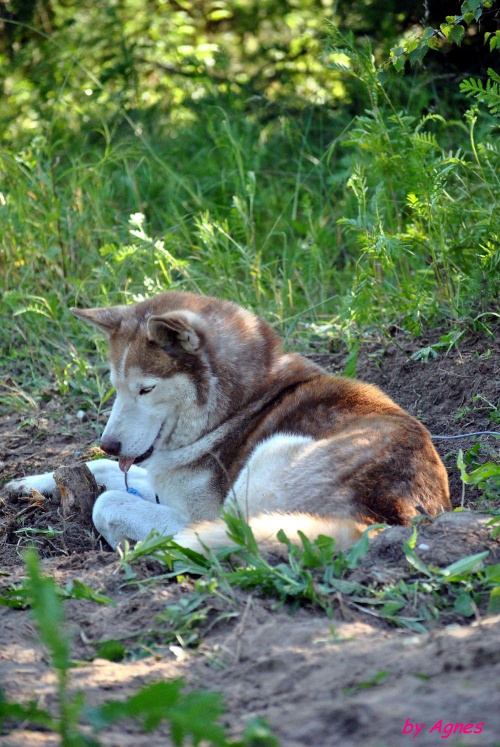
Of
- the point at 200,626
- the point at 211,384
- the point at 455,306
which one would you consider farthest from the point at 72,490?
the point at 455,306

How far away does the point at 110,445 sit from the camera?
378 centimetres

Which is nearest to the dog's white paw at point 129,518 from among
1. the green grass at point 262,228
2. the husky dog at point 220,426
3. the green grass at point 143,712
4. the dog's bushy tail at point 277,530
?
the husky dog at point 220,426

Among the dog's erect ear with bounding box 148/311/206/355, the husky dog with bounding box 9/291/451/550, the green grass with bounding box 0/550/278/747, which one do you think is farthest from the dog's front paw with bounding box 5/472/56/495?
the green grass with bounding box 0/550/278/747

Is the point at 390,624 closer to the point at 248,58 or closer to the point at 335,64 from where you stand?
the point at 335,64

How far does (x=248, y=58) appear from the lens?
862cm

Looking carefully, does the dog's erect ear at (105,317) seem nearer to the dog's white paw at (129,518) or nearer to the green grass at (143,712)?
the dog's white paw at (129,518)

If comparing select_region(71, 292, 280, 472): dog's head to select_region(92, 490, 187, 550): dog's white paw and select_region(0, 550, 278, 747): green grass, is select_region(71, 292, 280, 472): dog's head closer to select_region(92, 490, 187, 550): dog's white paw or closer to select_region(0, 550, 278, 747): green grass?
select_region(92, 490, 187, 550): dog's white paw

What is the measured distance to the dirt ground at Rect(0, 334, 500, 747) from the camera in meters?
1.77

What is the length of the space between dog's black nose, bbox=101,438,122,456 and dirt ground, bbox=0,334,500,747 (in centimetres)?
44

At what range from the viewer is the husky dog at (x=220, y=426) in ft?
10.8

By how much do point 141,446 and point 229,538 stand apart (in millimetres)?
1119

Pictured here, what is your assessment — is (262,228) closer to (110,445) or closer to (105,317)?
(105,317)

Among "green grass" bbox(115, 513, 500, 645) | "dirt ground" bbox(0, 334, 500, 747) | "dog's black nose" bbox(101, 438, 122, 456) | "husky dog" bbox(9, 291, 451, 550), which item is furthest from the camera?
"dog's black nose" bbox(101, 438, 122, 456)

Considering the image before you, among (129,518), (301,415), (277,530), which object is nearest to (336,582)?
(277,530)
